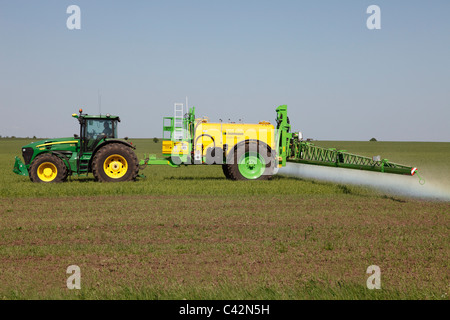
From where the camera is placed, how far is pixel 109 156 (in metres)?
15.0

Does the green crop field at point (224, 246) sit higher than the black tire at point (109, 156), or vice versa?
the black tire at point (109, 156)

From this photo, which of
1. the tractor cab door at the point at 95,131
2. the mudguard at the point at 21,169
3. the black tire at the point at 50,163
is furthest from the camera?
the mudguard at the point at 21,169

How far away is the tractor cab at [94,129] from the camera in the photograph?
1526 centimetres

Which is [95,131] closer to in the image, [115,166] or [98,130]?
[98,130]

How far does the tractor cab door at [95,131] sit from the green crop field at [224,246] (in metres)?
3.19

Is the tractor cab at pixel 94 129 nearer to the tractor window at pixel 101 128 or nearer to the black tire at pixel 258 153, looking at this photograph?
the tractor window at pixel 101 128

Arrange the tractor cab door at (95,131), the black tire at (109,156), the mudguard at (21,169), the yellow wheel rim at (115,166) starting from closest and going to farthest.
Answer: the black tire at (109,156), the yellow wheel rim at (115,166), the tractor cab door at (95,131), the mudguard at (21,169)

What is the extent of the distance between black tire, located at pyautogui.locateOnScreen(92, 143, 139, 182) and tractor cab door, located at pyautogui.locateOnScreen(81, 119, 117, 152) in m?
0.57

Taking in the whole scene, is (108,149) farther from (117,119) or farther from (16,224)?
(16,224)

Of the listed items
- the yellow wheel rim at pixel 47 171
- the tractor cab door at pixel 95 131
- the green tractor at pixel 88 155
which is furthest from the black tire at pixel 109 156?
the yellow wheel rim at pixel 47 171

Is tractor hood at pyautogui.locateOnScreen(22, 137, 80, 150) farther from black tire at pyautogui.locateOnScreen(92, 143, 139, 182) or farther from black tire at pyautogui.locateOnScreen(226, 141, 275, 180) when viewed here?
black tire at pyautogui.locateOnScreen(226, 141, 275, 180)

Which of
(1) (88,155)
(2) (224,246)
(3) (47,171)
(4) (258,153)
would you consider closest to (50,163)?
→ (3) (47,171)

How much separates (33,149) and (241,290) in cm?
1307

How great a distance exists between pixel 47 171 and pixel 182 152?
489cm
